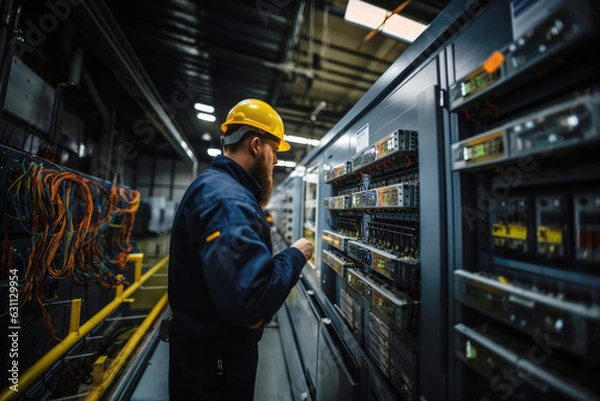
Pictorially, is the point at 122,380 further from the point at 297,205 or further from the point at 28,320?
the point at 297,205

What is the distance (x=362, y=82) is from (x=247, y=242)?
4450 millimetres

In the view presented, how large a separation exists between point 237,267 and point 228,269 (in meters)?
0.03

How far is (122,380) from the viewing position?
6.44 ft

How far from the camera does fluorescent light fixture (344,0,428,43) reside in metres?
2.23

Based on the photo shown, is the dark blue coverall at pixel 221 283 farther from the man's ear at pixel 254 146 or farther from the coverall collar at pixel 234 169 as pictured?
the man's ear at pixel 254 146

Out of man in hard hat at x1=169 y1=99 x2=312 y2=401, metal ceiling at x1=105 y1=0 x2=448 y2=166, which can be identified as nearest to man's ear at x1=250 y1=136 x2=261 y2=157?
man in hard hat at x1=169 y1=99 x2=312 y2=401

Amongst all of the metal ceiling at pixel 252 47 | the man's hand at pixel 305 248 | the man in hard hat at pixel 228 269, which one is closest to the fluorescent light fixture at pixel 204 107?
the metal ceiling at pixel 252 47

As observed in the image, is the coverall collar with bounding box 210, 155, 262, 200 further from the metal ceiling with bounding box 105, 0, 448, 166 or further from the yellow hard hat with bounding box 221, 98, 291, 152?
the metal ceiling with bounding box 105, 0, 448, 166

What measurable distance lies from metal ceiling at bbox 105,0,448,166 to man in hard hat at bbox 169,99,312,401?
6.35 feet

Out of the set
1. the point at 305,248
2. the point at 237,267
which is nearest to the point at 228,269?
the point at 237,267

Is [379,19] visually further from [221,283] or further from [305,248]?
[221,283]

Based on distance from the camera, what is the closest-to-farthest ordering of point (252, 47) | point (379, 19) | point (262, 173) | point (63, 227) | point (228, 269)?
1. point (228, 269)
2. point (262, 173)
3. point (63, 227)
4. point (379, 19)
5. point (252, 47)

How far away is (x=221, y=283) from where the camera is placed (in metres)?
0.75

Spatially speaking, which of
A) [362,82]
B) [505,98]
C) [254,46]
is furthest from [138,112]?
[505,98]
